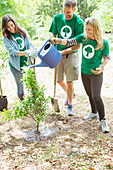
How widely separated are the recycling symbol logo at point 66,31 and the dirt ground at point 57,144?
0.90m

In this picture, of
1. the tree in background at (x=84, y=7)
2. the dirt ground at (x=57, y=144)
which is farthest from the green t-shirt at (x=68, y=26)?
the tree in background at (x=84, y=7)

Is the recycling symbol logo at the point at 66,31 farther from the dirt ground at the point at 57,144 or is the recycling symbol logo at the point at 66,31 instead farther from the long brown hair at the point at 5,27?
the dirt ground at the point at 57,144

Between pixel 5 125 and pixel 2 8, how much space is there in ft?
18.6

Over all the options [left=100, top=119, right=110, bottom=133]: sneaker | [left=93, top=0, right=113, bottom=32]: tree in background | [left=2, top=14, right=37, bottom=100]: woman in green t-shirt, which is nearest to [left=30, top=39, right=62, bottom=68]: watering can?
[left=2, top=14, right=37, bottom=100]: woman in green t-shirt

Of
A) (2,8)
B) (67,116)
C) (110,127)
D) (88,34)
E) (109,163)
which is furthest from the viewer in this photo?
(2,8)

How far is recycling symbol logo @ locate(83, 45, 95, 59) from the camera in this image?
2.57m

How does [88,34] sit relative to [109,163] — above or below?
above

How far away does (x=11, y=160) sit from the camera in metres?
2.16

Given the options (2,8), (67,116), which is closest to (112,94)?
(67,116)

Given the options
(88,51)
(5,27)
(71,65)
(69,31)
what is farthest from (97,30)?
(5,27)

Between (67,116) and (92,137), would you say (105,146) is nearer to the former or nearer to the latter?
(92,137)

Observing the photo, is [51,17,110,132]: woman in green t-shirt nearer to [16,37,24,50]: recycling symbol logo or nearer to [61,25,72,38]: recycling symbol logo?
[61,25,72,38]: recycling symbol logo

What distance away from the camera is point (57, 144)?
2434 millimetres

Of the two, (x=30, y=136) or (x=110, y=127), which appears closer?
(x=30, y=136)
